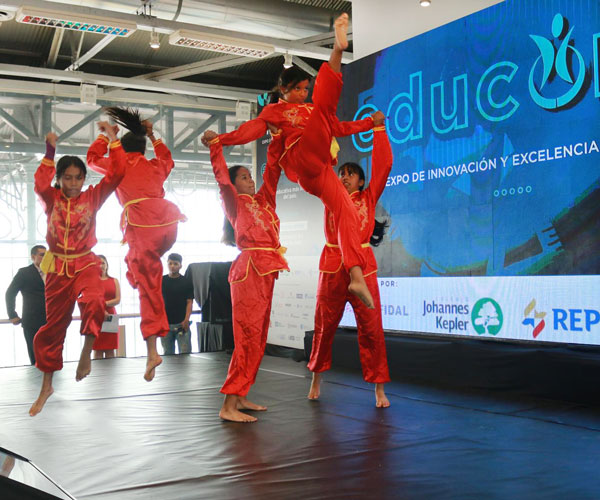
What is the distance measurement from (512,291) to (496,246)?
355 mm

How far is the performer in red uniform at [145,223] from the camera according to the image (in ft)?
11.1

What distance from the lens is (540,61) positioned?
4379 mm

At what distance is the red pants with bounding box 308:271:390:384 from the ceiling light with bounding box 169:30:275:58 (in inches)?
116

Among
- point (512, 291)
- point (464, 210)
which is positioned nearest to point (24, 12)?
point (464, 210)

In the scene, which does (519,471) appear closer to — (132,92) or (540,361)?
(540,361)

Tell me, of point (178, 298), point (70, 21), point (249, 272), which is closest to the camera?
point (249, 272)

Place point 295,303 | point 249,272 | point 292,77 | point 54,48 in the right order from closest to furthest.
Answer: point 292,77 < point 249,272 < point 295,303 < point 54,48

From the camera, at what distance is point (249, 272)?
3486 millimetres

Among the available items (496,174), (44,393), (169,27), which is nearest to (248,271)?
(44,393)

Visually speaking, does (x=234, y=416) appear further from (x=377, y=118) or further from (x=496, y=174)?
(x=496, y=174)

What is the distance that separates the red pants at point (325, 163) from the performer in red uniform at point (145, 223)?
75 cm

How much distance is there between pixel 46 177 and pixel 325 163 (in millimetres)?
1422

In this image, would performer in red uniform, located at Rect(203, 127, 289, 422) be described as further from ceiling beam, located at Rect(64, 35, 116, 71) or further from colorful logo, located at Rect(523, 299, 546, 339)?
ceiling beam, located at Rect(64, 35, 116, 71)

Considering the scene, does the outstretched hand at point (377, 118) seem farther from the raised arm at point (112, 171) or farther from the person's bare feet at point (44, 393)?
the person's bare feet at point (44, 393)
